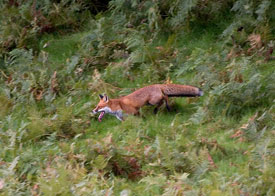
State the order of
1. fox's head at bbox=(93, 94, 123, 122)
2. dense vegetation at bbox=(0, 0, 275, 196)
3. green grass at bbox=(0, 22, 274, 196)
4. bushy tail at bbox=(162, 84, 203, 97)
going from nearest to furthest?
green grass at bbox=(0, 22, 274, 196) < dense vegetation at bbox=(0, 0, 275, 196) < bushy tail at bbox=(162, 84, 203, 97) < fox's head at bbox=(93, 94, 123, 122)

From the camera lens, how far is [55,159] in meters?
8.32

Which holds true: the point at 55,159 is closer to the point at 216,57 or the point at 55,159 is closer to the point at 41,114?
the point at 41,114

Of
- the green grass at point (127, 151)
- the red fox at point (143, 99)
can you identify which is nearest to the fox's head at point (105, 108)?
the red fox at point (143, 99)

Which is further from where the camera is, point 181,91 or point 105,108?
point 105,108

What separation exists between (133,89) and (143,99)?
1199mm

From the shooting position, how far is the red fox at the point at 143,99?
394 inches

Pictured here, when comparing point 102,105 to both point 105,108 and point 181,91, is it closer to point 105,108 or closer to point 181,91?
point 105,108

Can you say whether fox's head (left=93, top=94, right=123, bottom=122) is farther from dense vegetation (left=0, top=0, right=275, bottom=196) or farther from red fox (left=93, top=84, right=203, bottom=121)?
dense vegetation (left=0, top=0, right=275, bottom=196)

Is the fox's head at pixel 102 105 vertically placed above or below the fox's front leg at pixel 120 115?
above

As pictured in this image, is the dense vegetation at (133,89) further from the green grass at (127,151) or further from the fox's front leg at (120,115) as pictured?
the fox's front leg at (120,115)

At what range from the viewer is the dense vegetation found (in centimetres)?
764

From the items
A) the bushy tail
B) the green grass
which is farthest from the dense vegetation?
the bushy tail

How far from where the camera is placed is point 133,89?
11227 millimetres

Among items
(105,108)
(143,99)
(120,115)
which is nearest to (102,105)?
(105,108)
